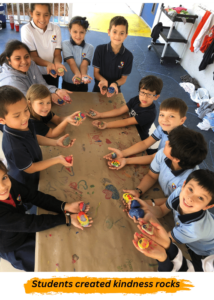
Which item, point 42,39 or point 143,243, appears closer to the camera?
point 143,243

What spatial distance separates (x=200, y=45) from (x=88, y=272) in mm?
4638

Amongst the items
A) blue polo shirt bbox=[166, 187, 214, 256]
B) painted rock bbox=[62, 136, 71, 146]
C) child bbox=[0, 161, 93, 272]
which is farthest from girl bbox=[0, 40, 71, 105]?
blue polo shirt bbox=[166, 187, 214, 256]

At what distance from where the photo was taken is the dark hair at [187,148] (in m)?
1.40

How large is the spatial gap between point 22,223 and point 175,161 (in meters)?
1.04

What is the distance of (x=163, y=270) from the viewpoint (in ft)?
3.88

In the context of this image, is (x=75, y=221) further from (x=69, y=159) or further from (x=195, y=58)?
(x=195, y=58)

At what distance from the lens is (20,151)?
142 cm

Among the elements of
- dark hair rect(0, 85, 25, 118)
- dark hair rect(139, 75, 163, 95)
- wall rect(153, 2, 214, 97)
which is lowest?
wall rect(153, 2, 214, 97)

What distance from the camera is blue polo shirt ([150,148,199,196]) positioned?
58.8 inches

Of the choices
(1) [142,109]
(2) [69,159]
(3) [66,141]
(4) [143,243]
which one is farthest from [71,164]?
(1) [142,109]

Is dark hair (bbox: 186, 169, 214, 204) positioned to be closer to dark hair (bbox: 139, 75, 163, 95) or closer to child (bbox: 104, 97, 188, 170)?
child (bbox: 104, 97, 188, 170)
